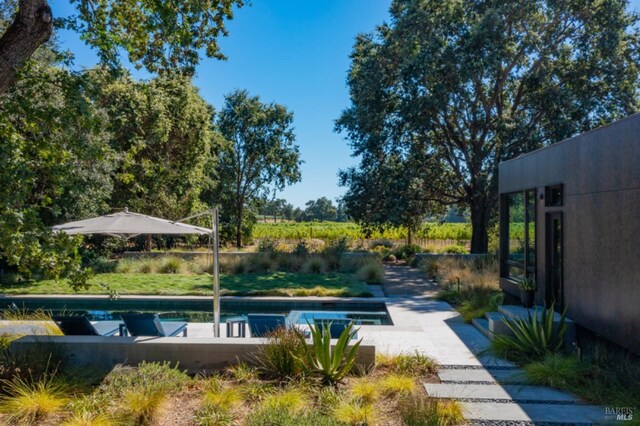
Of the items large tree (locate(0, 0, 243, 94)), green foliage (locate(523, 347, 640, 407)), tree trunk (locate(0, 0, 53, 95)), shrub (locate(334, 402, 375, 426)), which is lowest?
shrub (locate(334, 402, 375, 426))

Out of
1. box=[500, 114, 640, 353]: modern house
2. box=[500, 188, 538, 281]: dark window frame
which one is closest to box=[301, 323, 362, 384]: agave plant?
box=[500, 114, 640, 353]: modern house

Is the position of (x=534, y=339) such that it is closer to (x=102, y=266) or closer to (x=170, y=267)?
(x=170, y=267)

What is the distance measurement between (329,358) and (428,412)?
1.45 m

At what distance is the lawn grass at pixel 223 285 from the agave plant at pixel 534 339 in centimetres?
587

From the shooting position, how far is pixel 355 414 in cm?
456

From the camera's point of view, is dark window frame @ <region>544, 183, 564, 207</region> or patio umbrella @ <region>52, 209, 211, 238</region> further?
dark window frame @ <region>544, 183, 564, 207</region>

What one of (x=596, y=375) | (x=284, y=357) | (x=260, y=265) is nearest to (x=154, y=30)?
(x=284, y=357)

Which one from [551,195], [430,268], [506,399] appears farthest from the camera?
[430,268]

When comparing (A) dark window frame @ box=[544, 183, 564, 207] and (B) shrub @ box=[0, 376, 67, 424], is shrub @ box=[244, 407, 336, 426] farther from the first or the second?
(A) dark window frame @ box=[544, 183, 564, 207]

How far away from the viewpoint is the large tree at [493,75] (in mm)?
17062

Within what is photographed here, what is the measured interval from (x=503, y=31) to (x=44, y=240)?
53.7 ft

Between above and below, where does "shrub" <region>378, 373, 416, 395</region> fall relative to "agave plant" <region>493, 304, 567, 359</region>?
below

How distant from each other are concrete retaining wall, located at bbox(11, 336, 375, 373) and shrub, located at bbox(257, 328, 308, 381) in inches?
11.7

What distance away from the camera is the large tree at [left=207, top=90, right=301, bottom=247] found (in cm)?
2938
